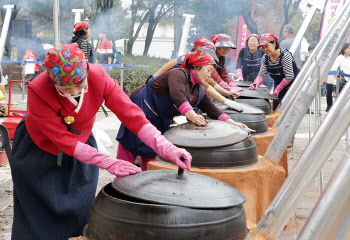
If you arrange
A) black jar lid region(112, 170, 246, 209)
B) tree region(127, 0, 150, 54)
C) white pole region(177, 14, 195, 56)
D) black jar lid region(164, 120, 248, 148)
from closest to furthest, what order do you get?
black jar lid region(112, 170, 246, 209) → black jar lid region(164, 120, 248, 148) → white pole region(177, 14, 195, 56) → tree region(127, 0, 150, 54)

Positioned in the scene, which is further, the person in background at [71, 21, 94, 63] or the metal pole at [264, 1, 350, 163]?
the person in background at [71, 21, 94, 63]

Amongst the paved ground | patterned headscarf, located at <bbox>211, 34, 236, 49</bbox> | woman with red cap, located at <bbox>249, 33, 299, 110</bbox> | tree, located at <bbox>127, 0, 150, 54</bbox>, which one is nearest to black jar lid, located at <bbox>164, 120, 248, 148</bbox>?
the paved ground

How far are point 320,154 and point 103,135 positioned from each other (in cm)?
514

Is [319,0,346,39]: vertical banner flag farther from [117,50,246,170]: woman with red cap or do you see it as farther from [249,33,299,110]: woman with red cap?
[117,50,246,170]: woman with red cap

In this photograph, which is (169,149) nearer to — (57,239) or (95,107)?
(95,107)

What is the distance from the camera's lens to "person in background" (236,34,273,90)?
31.3ft

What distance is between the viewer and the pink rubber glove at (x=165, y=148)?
8.92 feet

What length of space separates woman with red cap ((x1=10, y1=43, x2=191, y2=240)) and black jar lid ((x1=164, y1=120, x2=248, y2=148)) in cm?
85

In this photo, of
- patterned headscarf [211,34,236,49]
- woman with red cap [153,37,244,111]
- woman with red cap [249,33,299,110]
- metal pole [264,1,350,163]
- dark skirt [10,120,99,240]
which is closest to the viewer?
dark skirt [10,120,99,240]

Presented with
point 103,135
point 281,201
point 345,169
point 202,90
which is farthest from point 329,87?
point 345,169

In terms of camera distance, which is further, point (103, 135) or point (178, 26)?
point (178, 26)

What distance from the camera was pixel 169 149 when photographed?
2771 mm

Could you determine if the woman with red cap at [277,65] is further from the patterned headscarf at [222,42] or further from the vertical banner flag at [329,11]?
the vertical banner flag at [329,11]

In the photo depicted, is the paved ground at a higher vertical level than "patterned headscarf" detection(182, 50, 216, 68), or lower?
lower
